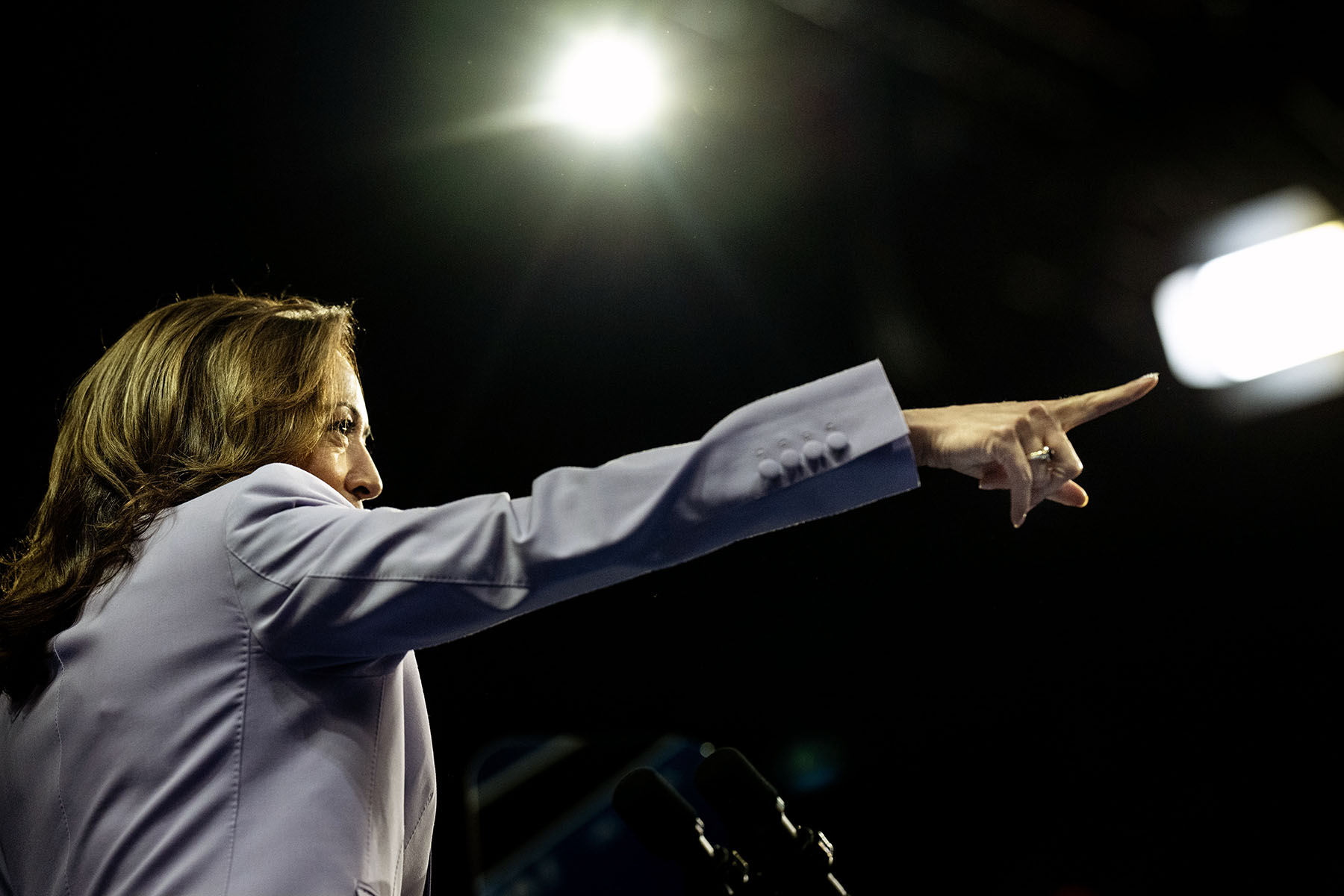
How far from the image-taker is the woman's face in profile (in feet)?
3.87

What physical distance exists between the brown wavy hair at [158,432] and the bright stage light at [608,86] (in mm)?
1211

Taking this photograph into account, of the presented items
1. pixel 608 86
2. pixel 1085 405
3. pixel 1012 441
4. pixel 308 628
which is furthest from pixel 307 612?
pixel 608 86

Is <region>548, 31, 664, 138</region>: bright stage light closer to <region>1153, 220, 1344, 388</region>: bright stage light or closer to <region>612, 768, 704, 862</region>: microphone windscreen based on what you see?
<region>1153, 220, 1344, 388</region>: bright stage light

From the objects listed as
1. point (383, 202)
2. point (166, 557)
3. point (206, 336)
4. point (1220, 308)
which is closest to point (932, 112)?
Answer: point (1220, 308)

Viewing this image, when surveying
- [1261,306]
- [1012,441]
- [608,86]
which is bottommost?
[1012,441]

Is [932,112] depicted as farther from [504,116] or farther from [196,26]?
[196,26]

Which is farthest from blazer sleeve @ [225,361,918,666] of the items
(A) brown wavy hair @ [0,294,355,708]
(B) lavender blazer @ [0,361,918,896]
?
(A) brown wavy hair @ [0,294,355,708]

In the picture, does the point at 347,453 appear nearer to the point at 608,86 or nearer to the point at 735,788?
the point at 735,788

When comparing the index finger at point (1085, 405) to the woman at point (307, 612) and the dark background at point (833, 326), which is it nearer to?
the woman at point (307, 612)

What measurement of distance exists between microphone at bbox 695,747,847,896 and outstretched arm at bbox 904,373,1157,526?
37cm

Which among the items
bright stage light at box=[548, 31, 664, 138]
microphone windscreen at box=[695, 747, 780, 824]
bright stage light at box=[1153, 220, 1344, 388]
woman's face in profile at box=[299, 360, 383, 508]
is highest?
bright stage light at box=[548, 31, 664, 138]

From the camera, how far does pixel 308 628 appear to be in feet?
2.61

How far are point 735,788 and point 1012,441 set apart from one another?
1.54 ft

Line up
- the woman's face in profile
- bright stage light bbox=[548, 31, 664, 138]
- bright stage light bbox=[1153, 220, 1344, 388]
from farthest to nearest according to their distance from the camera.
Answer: bright stage light bbox=[1153, 220, 1344, 388]
bright stage light bbox=[548, 31, 664, 138]
the woman's face in profile
